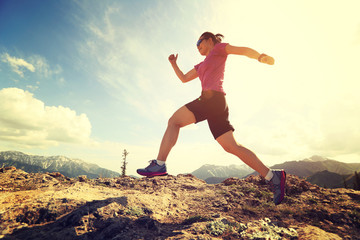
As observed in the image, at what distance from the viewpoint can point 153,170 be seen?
3.38 metres

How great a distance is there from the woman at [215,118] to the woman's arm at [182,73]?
612mm

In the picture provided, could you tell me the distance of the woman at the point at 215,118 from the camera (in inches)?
124

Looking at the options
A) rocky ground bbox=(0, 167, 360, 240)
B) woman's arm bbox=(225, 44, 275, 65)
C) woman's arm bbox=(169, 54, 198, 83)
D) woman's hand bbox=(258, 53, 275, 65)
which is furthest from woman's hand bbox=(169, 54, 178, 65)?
rocky ground bbox=(0, 167, 360, 240)

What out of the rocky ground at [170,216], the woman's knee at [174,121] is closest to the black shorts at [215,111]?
the woman's knee at [174,121]

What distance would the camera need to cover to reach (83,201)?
3.36 metres

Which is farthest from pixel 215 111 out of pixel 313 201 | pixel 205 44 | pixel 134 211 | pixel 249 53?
pixel 313 201

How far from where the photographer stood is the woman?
10.3ft

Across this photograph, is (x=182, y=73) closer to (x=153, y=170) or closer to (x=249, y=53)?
(x=249, y=53)

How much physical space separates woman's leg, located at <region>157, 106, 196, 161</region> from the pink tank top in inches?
23.5

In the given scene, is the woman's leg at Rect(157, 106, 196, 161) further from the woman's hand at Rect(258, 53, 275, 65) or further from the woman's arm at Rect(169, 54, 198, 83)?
the woman's hand at Rect(258, 53, 275, 65)

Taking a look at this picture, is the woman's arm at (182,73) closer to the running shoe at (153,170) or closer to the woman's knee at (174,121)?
the woman's knee at (174,121)

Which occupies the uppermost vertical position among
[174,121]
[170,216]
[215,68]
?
[215,68]

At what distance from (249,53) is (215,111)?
1.17 metres

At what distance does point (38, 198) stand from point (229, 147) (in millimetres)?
3594
